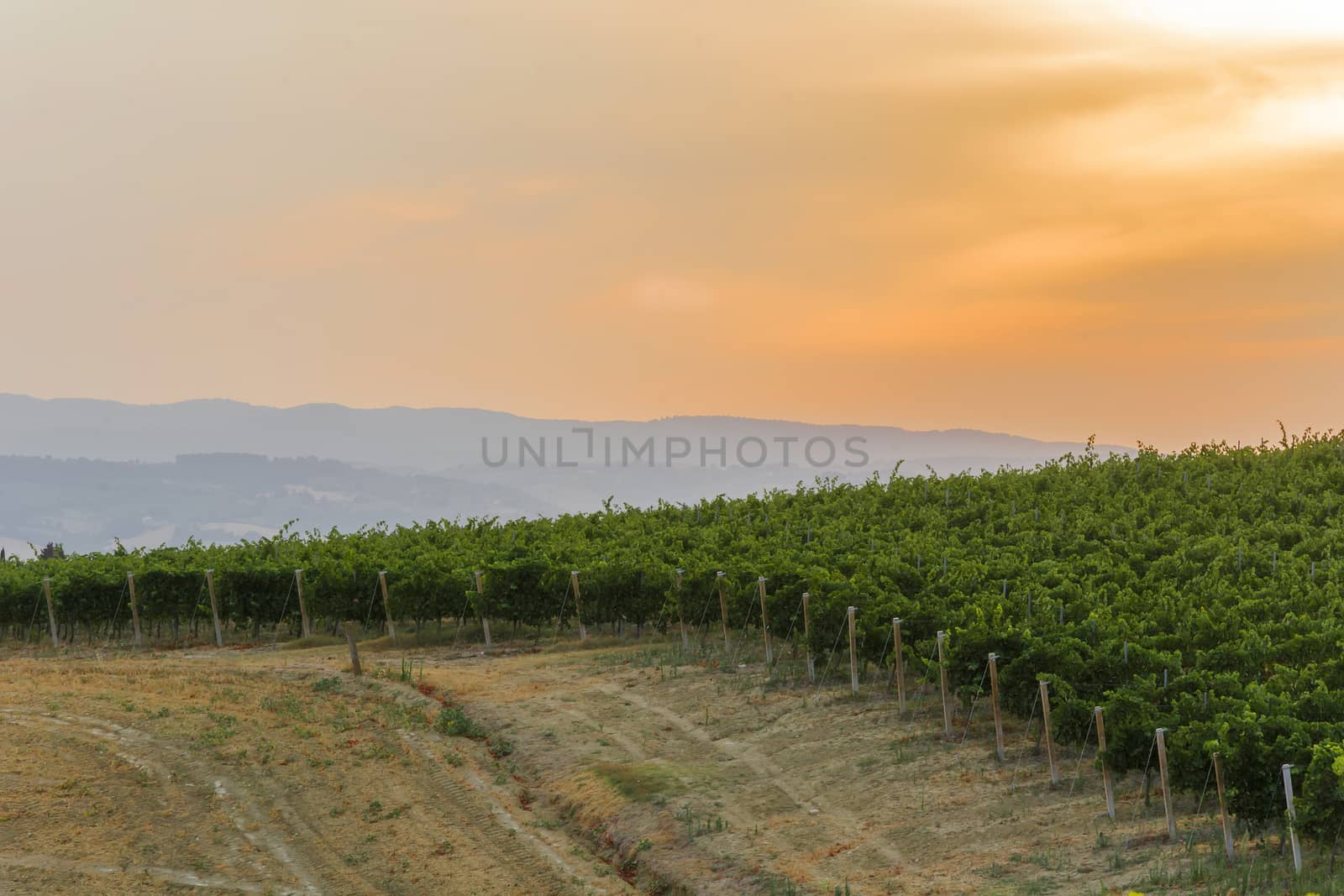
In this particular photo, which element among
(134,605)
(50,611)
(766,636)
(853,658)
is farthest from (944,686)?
(50,611)

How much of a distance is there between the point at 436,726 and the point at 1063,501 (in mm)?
21305

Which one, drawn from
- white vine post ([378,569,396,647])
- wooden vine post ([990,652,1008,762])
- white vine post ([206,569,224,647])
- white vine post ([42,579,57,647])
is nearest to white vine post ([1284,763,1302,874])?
wooden vine post ([990,652,1008,762])

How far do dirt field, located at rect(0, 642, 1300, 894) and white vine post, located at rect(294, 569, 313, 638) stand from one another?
22.5ft

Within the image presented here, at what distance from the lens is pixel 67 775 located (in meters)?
19.3

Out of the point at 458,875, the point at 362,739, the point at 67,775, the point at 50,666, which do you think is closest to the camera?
the point at 458,875

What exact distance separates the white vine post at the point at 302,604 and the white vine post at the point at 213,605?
2.04 m

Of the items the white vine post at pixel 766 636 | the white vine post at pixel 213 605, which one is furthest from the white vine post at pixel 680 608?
the white vine post at pixel 213 605

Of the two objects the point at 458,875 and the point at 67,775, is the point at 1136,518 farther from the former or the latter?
the point at 67,775

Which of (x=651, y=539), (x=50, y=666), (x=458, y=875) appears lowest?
(x=458, y=875)

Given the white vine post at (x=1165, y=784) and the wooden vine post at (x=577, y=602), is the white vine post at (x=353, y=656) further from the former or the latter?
the white vine post at (x=1165, y=784)

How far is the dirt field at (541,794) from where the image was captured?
15.8 metres

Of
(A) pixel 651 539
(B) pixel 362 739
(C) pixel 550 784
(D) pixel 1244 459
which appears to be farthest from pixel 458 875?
(D) pixel 1244 459

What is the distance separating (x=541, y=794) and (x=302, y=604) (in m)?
15.2

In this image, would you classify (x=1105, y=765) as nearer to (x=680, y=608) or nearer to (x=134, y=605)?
(x=680, y=608)
